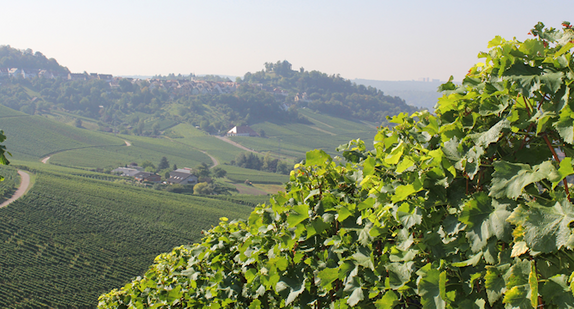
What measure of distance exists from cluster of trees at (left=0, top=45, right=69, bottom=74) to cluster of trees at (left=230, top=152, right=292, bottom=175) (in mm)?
94482

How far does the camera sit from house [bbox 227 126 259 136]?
108562mm

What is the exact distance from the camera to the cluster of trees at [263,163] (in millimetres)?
79688

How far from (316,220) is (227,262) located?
123 cm

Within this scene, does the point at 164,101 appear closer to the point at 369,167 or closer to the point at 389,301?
the point at 369,167

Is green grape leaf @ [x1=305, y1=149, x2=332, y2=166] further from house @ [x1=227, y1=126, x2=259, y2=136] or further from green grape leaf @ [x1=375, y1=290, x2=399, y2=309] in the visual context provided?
house @ [x1=227, y1=126, x2=259, y2=136]

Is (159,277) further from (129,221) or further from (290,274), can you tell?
(129,221)

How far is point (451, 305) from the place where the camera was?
1.36 meters

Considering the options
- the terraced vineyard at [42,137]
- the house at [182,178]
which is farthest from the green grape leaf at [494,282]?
the terraced vineyard at [42,137]

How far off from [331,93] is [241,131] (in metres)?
51.0

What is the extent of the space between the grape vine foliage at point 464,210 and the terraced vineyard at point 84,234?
26706 millimetres

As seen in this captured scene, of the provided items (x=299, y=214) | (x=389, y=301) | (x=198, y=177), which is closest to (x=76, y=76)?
(x=198, y=177)

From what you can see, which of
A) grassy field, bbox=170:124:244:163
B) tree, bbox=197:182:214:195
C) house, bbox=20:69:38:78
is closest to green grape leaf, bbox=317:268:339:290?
tree, bbox=197:182:214:195

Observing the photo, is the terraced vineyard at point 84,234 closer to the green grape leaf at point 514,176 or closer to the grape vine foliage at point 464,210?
the grape vine foliage at point 464,210

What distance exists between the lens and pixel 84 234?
35969 millimetres
